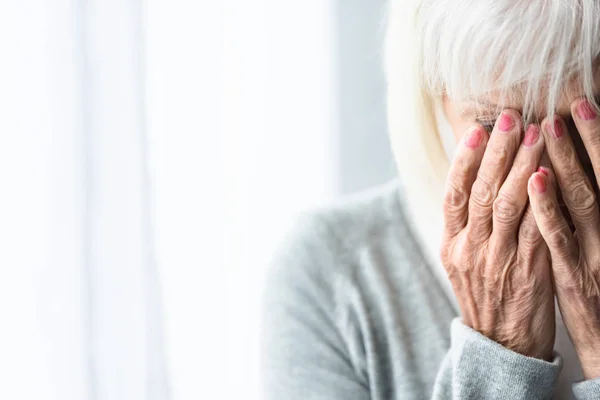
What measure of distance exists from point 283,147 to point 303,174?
4.0 inches

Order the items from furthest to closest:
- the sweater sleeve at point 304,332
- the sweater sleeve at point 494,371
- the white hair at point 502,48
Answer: the sweater sleeve at point 304,332 → the sweater sleeve at point 494,371 → the white hair at point 502,48

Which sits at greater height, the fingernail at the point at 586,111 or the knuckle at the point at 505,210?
the fingernail at the point at 586,111

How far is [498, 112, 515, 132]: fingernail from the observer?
3.03ft

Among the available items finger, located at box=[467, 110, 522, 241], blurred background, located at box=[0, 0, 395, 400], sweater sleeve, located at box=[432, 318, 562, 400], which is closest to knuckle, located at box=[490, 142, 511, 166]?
finger, located at box=[467, 110, 522, 241]

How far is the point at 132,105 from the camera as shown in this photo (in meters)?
1.12

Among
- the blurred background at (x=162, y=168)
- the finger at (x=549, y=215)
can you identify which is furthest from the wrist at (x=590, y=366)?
the blurred background at (x=162, y=168)

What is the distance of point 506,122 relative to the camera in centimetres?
92

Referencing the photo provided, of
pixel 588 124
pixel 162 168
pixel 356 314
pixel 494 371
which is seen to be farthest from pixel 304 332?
pixel 588 124

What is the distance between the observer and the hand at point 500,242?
0.94m

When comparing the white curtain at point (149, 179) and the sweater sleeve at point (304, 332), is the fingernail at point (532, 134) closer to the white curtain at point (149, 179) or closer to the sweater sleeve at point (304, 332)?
the sweater sleeve at point (304, 332)

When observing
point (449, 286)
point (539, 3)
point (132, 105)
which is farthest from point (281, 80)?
point (539, 3)

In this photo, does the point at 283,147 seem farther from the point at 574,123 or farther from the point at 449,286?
the point at 574,123

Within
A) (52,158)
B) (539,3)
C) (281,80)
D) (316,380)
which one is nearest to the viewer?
(539,3)

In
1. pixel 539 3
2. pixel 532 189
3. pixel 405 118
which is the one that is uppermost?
pixel 539 3
